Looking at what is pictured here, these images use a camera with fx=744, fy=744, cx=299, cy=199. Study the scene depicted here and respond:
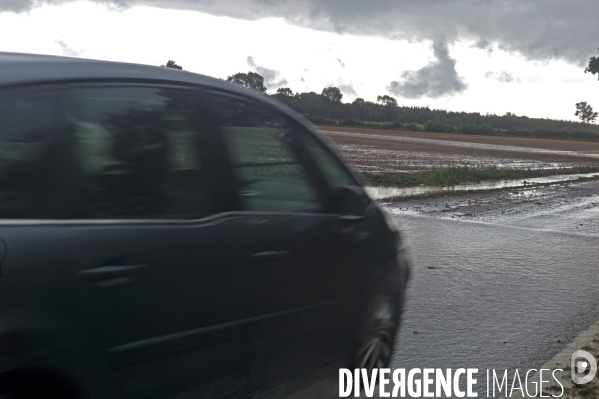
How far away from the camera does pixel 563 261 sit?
29.6 ft

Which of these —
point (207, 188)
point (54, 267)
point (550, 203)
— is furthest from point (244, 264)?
point (550, 203)

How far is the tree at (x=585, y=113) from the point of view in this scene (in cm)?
17300

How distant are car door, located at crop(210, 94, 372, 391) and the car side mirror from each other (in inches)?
2.1

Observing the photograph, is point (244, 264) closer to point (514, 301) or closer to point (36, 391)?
point (36, 391)

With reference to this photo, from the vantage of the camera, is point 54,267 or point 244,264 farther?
point 244,264

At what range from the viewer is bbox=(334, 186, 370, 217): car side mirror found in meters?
3.91

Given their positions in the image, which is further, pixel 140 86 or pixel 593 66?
pixel 593 66

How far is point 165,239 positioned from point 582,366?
3.53 m

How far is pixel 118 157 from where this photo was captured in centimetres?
281

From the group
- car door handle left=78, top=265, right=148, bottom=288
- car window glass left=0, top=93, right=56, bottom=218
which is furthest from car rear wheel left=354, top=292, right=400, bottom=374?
car window glass left=0, top=93, right=56, bottom=218

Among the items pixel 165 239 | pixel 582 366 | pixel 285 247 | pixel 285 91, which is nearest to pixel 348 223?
pixel 285 247

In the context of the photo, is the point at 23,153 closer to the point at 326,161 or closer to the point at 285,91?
the point at 326,161

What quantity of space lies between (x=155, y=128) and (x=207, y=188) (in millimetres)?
333

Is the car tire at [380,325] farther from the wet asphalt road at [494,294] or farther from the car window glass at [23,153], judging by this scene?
the car window glass at [23,153]
